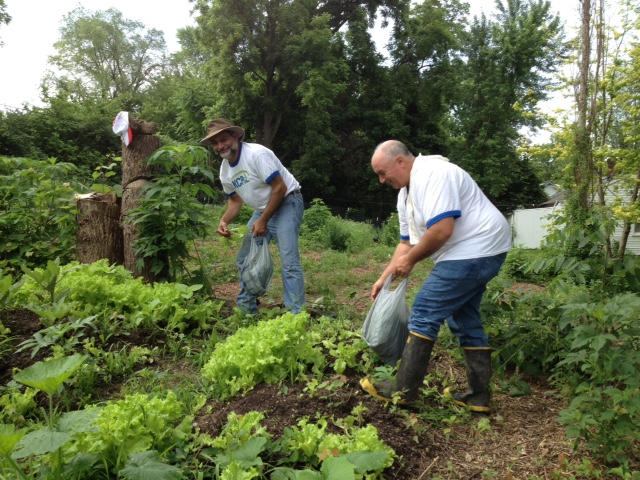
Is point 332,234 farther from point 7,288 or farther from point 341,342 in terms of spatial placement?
point 7,288

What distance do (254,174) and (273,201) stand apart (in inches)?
12.3

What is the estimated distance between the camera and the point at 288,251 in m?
4.05

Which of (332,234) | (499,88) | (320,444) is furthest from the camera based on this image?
(499,88)

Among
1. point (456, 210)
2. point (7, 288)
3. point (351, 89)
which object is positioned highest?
point (351, 89)

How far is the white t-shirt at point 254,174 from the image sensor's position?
3.98m

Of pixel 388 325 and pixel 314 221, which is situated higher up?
pixel 314 221

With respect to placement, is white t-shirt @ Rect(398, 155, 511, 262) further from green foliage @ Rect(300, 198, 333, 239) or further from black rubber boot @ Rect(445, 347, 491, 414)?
green foliage @ Rect(300, 198, 333, 239)

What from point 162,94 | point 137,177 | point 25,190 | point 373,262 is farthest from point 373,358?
point 162,94

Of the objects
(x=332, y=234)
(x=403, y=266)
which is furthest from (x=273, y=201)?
(x=332, y=234)

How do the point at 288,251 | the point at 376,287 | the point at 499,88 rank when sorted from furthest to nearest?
the point at 499,88, the point at 288,251, the point at 376,287

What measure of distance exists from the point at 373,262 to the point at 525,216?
17.1 m

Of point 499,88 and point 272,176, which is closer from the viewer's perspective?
point 272,176

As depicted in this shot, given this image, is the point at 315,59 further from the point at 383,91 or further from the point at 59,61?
the point at 59,61

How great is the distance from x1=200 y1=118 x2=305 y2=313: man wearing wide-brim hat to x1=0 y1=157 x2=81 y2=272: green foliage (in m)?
1.83
